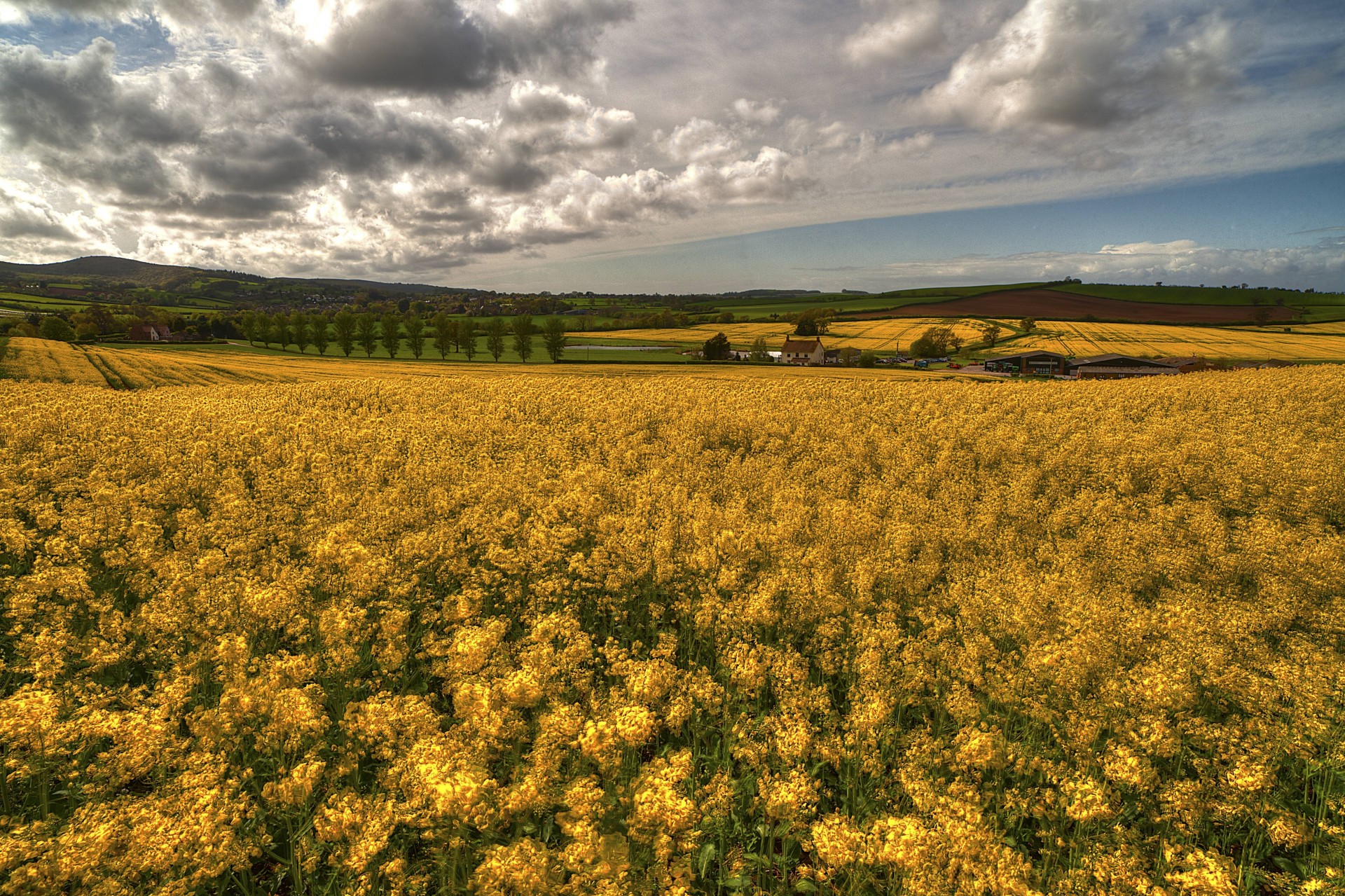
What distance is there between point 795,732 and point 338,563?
7.47 meters

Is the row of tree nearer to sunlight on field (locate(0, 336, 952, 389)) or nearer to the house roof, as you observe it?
sunlight on field (locate(0, 336, 952, 389))

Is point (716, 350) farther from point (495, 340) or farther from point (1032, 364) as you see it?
point (1032, 364)

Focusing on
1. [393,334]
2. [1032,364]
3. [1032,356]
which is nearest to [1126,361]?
[1032,364]

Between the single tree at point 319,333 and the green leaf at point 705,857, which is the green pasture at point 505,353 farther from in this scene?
the green leaf at point 705,857

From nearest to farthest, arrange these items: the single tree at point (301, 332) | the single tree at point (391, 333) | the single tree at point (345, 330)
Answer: the single tree at point (391, 333), the single tree at point (345, 330), the single tree at point (301, 332)

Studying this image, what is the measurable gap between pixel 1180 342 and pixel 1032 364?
3137 centimetres

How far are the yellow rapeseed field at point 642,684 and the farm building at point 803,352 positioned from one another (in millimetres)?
80507

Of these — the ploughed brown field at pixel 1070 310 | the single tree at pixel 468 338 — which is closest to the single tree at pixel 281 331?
the single tree at pixel 468 338

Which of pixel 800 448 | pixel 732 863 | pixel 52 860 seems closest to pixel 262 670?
pixel 52 860

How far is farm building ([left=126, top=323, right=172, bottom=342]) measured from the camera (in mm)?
94438

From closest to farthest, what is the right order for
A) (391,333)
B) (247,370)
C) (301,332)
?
(247,370), (391,333), (301,332)

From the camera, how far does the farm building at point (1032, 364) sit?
242 feet

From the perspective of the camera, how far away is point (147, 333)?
3821 inches

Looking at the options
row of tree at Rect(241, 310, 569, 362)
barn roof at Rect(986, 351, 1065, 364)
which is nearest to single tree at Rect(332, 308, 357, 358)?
row of tree at Rect(241, 310, 569, 362)
